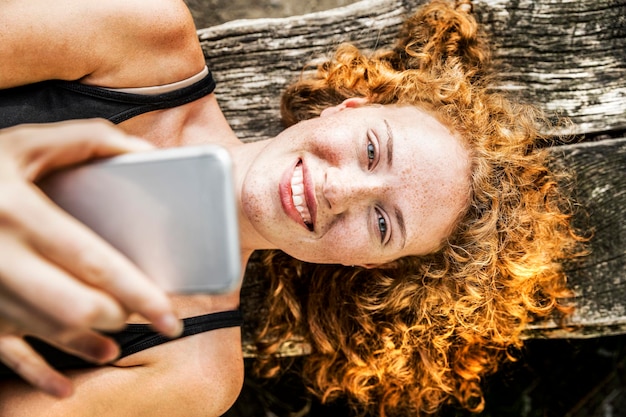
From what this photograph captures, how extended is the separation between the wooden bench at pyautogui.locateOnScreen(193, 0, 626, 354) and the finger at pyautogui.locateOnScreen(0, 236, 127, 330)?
1.56 m

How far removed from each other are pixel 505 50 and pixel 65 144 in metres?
1.82

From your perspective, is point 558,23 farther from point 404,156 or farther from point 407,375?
point 407,375

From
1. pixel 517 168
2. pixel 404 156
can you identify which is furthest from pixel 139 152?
pixel 517 168

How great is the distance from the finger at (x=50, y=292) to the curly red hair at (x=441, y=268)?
1384 millimetres

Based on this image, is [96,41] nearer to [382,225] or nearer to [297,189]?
[297,189]

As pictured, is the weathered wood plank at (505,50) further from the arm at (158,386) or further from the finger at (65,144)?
the finger at (65,144)

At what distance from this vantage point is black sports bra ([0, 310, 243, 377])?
6.07ft

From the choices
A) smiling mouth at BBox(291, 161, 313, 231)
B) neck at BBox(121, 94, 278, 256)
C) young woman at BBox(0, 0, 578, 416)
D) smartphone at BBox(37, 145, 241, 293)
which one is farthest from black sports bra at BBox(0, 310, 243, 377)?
smartphone at BBox(37, 145, 241, 293)

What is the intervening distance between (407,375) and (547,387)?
3.05 ft

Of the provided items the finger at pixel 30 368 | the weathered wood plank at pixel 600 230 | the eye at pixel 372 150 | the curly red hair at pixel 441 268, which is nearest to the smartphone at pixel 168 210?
the finger at pixel 30 368

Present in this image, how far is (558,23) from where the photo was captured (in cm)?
225

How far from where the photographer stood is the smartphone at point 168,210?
3.02 ft

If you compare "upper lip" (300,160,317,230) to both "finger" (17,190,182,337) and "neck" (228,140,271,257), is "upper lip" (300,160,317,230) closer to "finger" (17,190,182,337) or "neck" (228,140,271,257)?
"neck" (228,140,271,257)

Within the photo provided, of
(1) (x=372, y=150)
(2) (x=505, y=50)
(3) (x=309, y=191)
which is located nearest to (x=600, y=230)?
(2) (x=505, y=50)
